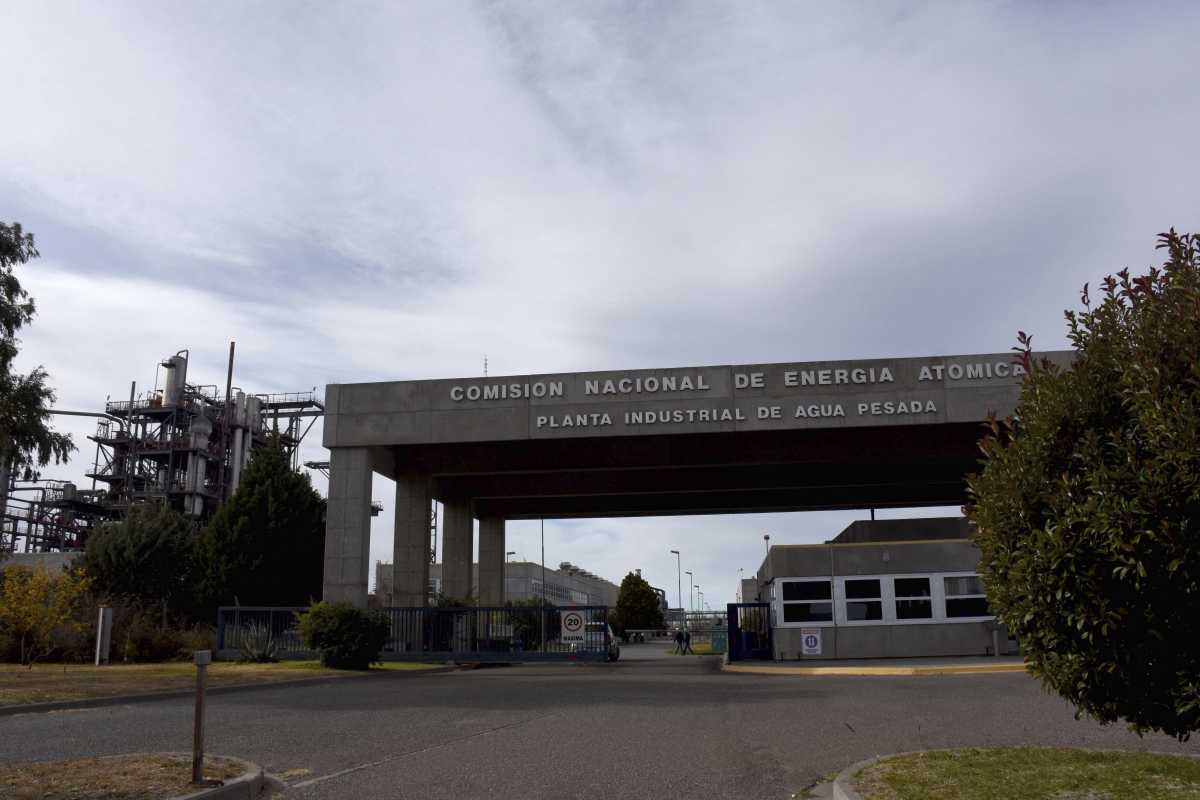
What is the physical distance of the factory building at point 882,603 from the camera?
28.9 m

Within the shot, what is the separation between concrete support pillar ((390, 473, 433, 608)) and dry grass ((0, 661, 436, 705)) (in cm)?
753

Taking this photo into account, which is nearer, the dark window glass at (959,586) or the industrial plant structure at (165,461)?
the dark window glass at (959,586)

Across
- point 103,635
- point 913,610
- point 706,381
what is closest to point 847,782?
point 913,610

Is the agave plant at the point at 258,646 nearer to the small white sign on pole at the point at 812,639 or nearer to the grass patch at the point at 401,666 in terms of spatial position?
the grass patch at the point at 401,666

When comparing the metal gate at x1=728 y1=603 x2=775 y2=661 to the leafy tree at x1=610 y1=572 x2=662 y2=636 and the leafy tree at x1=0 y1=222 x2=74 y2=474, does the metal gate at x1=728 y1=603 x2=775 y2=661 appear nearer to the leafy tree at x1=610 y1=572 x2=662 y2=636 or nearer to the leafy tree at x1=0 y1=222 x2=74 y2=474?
the leafy tree at x1=0 y1=222 x2=74 y2=474

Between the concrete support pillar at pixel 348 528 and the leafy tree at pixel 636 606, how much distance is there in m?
49.4

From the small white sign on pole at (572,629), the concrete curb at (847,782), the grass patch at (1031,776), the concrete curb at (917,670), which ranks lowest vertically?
the concrete curb at (917,670)

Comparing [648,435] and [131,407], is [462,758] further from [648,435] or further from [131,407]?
[131,407]

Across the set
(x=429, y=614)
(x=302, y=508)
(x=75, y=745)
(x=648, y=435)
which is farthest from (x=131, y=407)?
(x=75, y=745)

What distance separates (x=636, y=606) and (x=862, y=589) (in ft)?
175

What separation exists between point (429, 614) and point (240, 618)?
18.8 feet

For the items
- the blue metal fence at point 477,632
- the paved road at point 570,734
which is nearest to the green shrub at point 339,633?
the blue metal fence at point 477,632

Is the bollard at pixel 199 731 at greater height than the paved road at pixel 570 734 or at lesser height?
greater

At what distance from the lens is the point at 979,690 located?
17.6 meters
